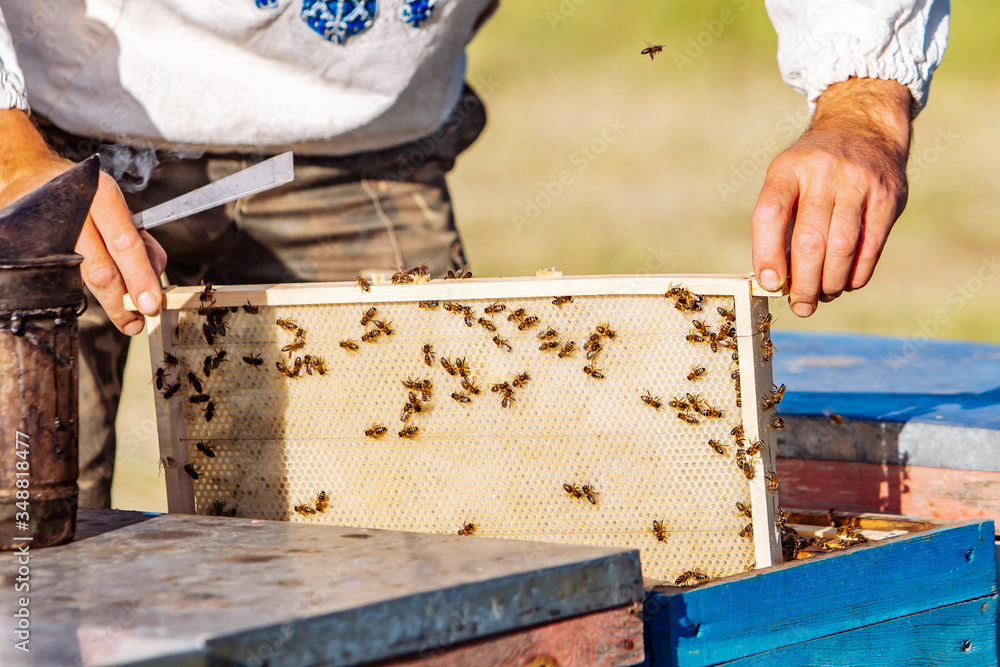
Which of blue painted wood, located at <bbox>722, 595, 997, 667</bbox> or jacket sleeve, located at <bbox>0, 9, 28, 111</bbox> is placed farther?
jacket sleeve, located at <bbox>0, 9, 28, 111</bbox>

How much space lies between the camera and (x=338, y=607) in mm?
1489

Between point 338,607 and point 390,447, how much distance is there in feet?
3.54

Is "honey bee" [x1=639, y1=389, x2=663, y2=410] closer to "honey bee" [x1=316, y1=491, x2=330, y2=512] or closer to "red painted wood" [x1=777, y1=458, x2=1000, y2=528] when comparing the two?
"honey bee" [x1=316, y1=491, x2=330, y2=512]

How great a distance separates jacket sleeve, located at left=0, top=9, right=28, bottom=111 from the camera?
2611mm

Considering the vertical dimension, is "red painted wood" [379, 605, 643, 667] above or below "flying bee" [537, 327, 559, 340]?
below

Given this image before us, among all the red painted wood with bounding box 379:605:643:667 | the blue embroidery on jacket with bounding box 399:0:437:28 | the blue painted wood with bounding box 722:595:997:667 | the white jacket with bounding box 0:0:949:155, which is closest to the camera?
the red painted wood with bounding box 379:605:643:667

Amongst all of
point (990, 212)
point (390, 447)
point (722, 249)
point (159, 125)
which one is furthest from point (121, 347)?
point (990, 212)

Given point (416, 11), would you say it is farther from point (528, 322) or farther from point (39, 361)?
point (39, 361)

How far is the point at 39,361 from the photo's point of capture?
193 centimetres

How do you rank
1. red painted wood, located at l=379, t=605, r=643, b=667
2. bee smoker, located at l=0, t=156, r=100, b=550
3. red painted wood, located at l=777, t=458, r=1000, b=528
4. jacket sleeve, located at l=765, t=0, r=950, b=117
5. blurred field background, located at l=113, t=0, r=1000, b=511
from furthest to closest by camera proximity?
1. blurred field background, located at l=113, t=0, r=1000, b=511
2. red painted wood, located at l=777, t=458, r=1000, b=528
3. jacket sleeve, located at l=765, t=0, r=950, b=117
4. bee smoker, located at l=0, t=156, r=100, b=550
5. red painted wood, located at l=379, t=605, r=643, b=667

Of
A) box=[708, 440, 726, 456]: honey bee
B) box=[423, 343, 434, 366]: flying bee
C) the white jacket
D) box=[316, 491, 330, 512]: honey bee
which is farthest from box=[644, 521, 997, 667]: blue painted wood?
the white jacket

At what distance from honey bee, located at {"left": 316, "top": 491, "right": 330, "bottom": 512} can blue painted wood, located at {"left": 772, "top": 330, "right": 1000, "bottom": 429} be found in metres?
1.50

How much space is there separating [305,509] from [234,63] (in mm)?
1500

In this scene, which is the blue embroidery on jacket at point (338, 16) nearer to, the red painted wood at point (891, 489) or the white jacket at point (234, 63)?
the white jacket at point (234, 63)
